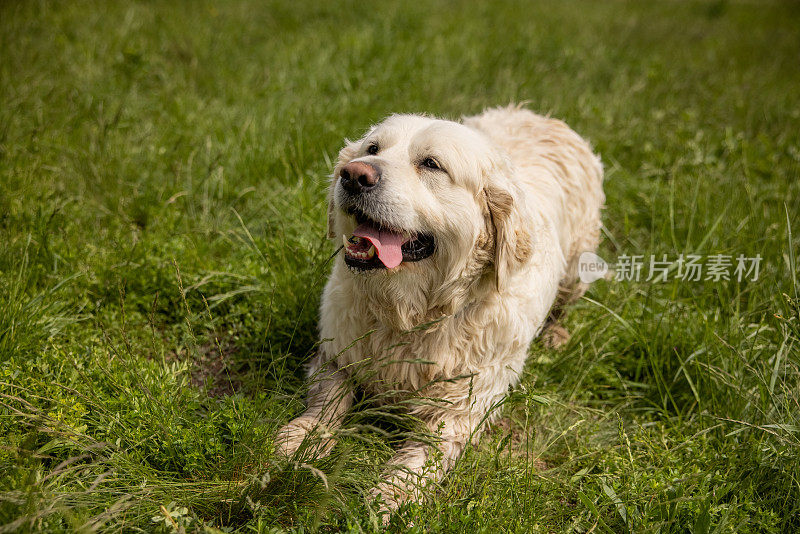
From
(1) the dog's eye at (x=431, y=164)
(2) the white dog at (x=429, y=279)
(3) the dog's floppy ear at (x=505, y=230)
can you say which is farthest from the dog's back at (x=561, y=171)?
(1) the dog's eye at (x=431, y=164)

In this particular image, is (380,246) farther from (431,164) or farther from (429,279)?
(431,164)

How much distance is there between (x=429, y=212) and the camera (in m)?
2.43

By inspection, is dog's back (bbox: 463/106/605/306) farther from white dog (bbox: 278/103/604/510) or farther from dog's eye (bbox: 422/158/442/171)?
dog's eye (bbox: 422/158/442/171)

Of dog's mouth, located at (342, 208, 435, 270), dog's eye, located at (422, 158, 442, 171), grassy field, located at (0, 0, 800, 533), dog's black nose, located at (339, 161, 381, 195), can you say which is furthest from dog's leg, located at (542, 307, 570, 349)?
dog's black nose, located at (339, 161, 381, 195)

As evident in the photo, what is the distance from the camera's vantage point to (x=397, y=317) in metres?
2.56

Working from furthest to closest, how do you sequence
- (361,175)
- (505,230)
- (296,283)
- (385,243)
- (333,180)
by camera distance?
(296,283)
(333,180)
(505,230)
(385,243)
(361,175)

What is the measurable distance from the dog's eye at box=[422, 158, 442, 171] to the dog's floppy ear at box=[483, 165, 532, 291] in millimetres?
238

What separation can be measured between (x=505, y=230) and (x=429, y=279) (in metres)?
0.39

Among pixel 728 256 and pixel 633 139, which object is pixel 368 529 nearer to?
pixel 728 256

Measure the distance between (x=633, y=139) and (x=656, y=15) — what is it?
217 inches

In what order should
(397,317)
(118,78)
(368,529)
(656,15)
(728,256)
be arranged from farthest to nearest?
(656,15) → (118,78) → (728,256) → (397,317) → (368,529)

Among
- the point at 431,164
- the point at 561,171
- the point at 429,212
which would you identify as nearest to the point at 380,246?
the point at 429,212

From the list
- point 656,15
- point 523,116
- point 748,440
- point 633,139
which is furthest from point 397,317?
point 656,15

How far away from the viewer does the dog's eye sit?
251 cm
